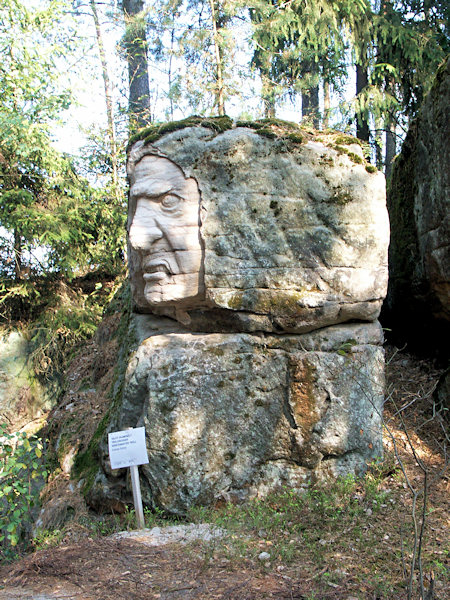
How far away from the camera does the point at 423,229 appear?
6.14 metres

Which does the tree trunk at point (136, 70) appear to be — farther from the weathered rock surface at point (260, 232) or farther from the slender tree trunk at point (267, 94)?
the weathered rock surface at point (260, 232)

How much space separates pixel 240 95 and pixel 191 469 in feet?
25.3

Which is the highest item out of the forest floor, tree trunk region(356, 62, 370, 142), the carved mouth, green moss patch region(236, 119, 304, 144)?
tree trunk region(356, 62, 370, 142)

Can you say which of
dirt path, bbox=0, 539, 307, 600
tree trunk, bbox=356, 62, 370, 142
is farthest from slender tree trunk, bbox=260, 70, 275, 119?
dirt path, bbox=0, 539, 307, 600

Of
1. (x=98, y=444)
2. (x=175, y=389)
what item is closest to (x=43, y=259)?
Result: (x=98, y=444)

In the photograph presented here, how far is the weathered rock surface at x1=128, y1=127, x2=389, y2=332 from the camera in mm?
5090

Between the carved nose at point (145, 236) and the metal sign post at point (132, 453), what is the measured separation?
1.85 m

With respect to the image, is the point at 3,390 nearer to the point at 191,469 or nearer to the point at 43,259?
the point at 43,259

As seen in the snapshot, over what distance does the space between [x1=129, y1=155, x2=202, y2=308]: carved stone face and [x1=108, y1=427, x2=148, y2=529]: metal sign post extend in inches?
55.4

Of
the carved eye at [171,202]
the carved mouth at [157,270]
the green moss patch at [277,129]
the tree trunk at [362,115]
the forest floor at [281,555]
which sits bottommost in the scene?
the forest floor at [281,555]

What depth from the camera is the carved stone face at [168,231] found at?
5.18m

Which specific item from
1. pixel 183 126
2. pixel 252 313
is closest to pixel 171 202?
pixel 183 126

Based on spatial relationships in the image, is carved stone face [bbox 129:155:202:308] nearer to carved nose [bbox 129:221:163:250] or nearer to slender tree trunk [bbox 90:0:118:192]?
carved nose [bbox 129:221:163:250]

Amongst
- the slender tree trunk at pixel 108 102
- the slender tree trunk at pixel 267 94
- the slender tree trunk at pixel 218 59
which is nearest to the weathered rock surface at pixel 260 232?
the slender tree trunk at pixel 218 59
